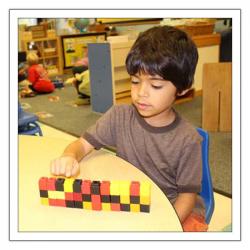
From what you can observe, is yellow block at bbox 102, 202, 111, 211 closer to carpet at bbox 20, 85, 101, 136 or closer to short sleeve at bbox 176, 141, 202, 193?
short sleeve at bbox 176, 141, 202, 193

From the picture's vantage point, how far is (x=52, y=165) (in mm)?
707

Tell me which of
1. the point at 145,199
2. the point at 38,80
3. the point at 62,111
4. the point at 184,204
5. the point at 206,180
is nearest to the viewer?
the point at 145,199

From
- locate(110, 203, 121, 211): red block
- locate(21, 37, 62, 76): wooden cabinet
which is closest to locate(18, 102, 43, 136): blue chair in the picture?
locate(110, 203, 121, 211): red block

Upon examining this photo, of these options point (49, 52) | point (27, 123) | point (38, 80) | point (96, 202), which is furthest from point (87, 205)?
point (49, 52)

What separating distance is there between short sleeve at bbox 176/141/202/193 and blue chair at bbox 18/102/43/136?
1.05m

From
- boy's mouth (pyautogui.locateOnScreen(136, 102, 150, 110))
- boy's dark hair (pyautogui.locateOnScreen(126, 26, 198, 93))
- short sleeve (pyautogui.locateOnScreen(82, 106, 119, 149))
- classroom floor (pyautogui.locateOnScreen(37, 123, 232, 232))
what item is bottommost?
classroom floor (pyautogui.locateOnScreen(37, 123, 232, 232))

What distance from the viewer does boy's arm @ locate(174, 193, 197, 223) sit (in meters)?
0.76

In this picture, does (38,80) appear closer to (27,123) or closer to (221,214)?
(27,123)

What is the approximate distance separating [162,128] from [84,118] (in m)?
2.01

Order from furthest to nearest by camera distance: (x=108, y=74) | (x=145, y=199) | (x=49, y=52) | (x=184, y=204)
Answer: (x=49, y=52) < (x=108, y=74) < (x=184, y=204) < (x=145, y=199)

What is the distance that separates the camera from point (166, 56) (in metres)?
0.79
